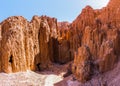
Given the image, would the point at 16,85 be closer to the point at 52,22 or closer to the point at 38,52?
the point at 38,52

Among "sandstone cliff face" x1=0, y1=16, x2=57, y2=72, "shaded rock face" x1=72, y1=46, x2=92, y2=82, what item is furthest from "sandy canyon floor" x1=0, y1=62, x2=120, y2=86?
"sandstone cliff face" x1=0, y1=16, x2=57, y2=72

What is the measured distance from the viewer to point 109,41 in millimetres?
40906

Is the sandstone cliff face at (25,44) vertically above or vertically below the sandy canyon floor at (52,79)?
above

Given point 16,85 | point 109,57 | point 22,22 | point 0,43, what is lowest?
point 16,85

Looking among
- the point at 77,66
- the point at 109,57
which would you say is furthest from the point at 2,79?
the point at 109,57

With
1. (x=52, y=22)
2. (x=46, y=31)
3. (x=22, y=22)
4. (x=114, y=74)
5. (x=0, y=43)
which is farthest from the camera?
(x=52, y=22)

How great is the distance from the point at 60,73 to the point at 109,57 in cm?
1086

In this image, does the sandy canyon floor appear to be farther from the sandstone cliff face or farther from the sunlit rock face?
the sandstone cliff face

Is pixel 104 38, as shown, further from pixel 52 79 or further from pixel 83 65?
pixel 52 79

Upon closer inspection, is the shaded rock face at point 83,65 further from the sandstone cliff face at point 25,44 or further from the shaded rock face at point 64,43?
the sandstone cliff face at point 25,44

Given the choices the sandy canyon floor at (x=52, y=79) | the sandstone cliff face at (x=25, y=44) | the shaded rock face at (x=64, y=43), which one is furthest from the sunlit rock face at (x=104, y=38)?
the sandstone cliff face at (x=25, y=44)

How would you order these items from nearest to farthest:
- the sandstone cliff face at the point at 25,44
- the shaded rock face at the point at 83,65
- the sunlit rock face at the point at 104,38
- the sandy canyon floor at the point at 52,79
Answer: the sandy canyon floor at the point at 52,79, the shaded rock face at the point at 83,65, the sunlit rock face at the point at 104,38, the sandstone cliff face at the point at 25,44

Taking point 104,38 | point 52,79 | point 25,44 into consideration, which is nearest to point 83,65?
point 104,38

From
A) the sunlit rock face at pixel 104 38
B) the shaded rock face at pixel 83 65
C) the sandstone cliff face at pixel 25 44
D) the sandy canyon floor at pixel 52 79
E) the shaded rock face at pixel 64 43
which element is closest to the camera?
the sandy canyon floor at pixel 52 79
